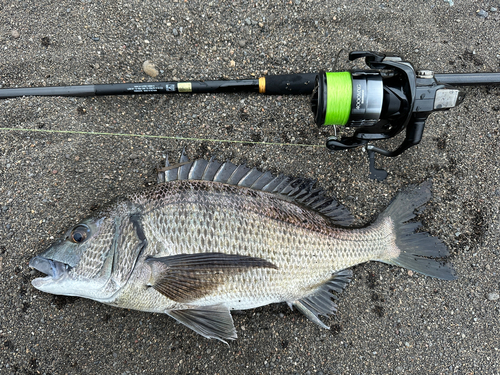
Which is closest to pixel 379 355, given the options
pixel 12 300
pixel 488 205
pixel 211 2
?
pixel 488 205

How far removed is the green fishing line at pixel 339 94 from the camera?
5.96 ft

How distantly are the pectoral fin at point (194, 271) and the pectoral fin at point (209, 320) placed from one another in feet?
0.41

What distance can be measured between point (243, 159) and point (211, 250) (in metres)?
Result: 0.85

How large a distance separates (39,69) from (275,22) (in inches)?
78.8

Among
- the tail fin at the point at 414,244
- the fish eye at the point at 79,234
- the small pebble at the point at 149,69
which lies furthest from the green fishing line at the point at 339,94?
the fish eye at the point at 79,234

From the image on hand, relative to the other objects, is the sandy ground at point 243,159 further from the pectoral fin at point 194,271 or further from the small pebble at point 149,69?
the pectoral fin at point 194,271

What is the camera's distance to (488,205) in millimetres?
2406

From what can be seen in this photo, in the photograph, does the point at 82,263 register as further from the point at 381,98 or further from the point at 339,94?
the point at 381,98

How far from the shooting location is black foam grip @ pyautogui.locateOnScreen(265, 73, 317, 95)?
7.62 ft

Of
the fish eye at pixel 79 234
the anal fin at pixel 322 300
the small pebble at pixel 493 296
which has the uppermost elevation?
the fish eye at pixel 79 234

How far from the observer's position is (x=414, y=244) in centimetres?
225

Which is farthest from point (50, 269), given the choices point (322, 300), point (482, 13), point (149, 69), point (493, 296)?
point (482, 13)

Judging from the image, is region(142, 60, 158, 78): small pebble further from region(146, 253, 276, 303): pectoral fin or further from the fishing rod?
region(146, 253, 276, 303): pectoral fin

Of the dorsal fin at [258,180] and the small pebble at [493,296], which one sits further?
the small pebble at [493,296]
